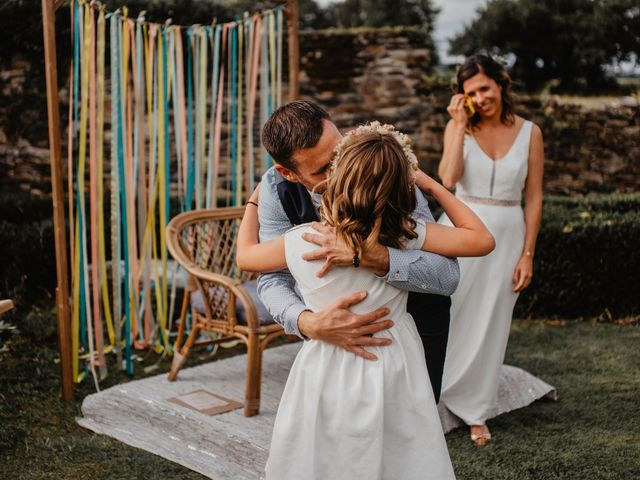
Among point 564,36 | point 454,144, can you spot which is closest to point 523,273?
point 454,144

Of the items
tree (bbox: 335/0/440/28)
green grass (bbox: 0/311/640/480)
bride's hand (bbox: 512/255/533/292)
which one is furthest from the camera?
tree (bbox: 335/0/440/28)

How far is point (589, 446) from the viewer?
3.49m

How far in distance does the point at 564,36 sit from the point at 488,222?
8.07 m

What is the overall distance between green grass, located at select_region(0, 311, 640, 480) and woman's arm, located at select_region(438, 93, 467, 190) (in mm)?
1215

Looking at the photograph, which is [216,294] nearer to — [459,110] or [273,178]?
[459,110]

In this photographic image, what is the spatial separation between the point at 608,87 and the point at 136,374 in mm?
7591

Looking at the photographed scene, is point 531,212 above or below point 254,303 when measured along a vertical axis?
above

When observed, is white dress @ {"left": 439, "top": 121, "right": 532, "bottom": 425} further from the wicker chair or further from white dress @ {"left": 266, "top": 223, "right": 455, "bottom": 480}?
white dress @ {"left": 266, "top": 223, "right": 455, "bottom": 480}

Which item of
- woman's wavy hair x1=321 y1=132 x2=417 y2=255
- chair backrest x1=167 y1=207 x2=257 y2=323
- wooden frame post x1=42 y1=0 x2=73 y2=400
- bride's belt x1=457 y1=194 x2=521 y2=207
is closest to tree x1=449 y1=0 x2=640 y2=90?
chair backrest x1=167 y1=207 x2=257 y2=323

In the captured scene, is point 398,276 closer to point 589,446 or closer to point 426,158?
point 589,446

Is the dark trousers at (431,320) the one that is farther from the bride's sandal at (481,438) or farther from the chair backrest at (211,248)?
the chair backrest at (211,248)

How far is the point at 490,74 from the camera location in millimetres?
3568

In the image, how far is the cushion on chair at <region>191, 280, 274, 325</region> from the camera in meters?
→ 3.91

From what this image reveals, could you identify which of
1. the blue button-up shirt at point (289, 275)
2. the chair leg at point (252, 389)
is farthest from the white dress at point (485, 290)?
the blue button-up shirt at point (289, 275)
